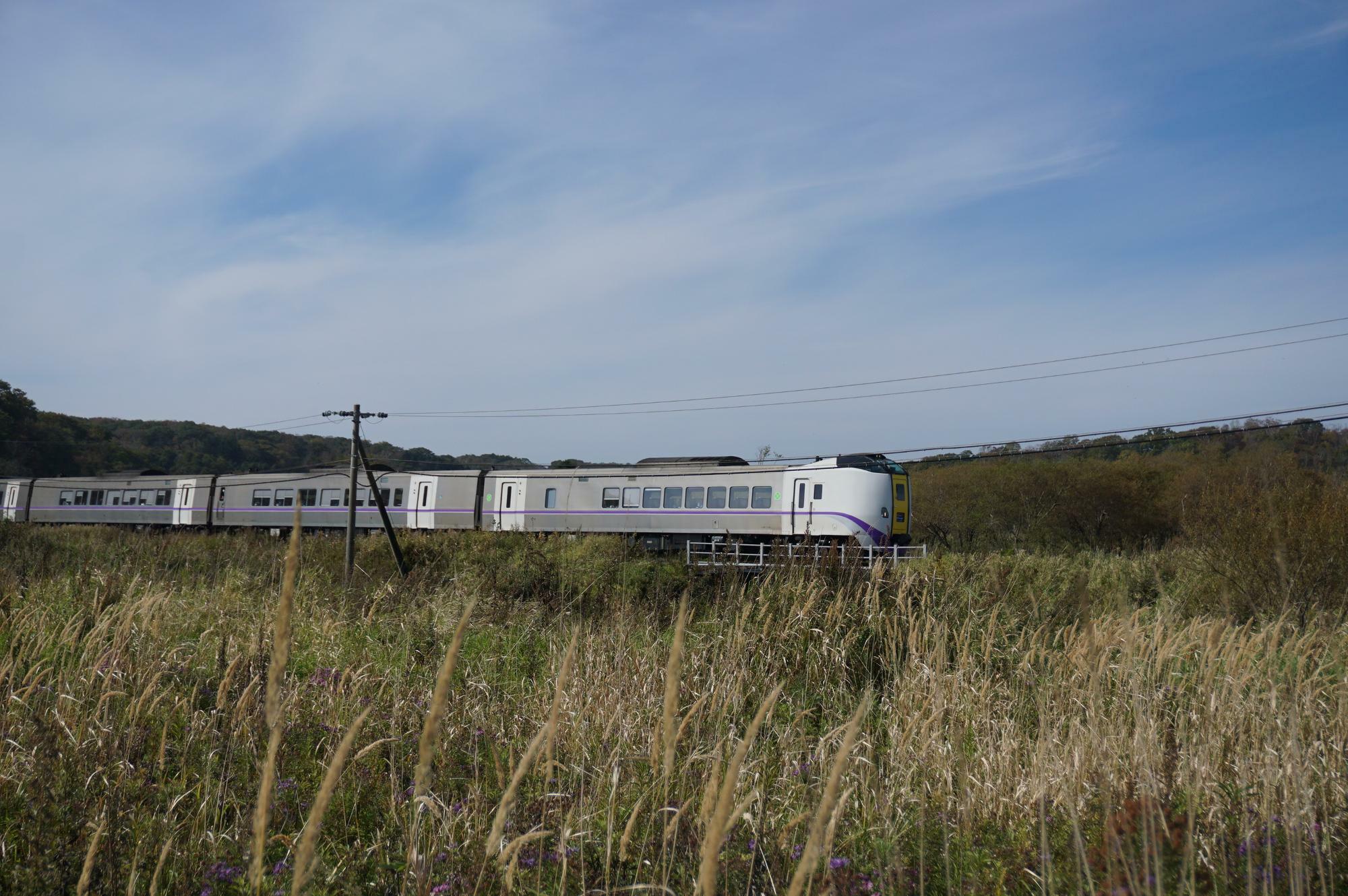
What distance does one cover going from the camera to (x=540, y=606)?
10312 mm

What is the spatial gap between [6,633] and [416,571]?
26.8 ft

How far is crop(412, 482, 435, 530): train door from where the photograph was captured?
28391 millimetres

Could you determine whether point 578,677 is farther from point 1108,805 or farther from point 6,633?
point 6,633

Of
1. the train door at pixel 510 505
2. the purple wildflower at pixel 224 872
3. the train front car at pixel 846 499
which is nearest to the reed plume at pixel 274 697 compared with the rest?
the purple wildflower at pixel 224 872

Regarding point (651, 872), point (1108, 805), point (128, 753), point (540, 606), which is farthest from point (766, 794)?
point (540, 606)

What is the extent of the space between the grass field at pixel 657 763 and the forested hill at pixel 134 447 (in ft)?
93.2

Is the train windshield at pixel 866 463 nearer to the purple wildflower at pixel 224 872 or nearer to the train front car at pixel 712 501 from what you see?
the train front car at pixel 712 501

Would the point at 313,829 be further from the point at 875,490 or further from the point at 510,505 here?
the point at 510,505

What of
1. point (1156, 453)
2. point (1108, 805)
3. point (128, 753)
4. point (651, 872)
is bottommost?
point (651, 872)

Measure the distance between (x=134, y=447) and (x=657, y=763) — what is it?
6383 cm

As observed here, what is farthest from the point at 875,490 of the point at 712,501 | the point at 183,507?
the point at 183,507

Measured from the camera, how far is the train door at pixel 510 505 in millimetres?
26359

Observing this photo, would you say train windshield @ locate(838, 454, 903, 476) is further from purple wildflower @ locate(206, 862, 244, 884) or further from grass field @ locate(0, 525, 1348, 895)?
purple wildflower @ locate(206, 862, 244, 884)

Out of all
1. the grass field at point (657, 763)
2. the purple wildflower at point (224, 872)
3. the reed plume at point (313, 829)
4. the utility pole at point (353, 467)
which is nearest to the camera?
the reed plume at point (313, 829)
